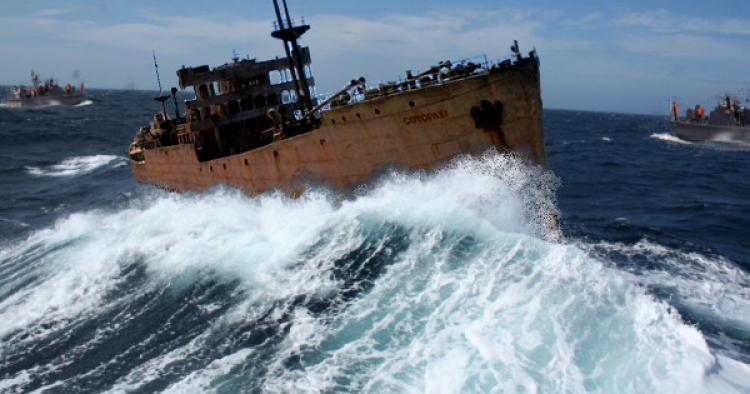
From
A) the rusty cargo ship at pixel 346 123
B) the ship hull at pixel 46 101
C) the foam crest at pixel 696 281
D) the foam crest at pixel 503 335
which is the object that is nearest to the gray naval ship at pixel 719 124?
the foam crest at pixel 696 281

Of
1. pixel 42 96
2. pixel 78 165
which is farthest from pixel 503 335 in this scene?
pixel 42 96

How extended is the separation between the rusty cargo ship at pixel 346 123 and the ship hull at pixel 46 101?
104937 mm

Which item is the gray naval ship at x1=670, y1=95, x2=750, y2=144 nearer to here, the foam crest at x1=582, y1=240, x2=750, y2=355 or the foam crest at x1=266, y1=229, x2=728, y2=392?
the foam crest at x1=582, y1=240, x2=750, y2=355

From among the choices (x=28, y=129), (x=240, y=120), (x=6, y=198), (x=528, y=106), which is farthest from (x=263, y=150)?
(x=28, y=129)

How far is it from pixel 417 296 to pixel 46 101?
125 metres

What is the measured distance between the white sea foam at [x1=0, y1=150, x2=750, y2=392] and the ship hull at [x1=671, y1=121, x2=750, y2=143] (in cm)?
5343

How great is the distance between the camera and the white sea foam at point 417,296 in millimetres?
8406

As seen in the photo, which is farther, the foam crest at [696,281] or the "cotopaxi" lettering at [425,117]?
the "cotopaxi" lettering at [425,117]

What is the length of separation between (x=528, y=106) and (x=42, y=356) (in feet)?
42.3

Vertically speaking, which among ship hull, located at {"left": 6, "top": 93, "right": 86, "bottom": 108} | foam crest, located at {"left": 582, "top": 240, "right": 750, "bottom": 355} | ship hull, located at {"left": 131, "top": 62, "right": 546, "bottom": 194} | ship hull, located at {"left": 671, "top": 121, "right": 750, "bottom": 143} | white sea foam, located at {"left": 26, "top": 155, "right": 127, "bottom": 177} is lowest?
foam crest, located at {"left": 582, "top": 240, "right": 750, "bottom": 355}

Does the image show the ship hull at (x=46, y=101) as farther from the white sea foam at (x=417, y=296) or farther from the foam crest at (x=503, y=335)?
the foam crest at (x=503, y=335)

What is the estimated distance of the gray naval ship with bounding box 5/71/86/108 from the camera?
10900cm

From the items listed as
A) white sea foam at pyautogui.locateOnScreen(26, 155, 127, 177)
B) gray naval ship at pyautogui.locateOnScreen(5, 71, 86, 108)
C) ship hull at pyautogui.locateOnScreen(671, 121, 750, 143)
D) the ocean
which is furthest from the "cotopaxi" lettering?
gray naval ship at pyautogui.locateOnScreen(5, 71, 86, 108)

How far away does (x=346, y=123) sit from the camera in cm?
1622
